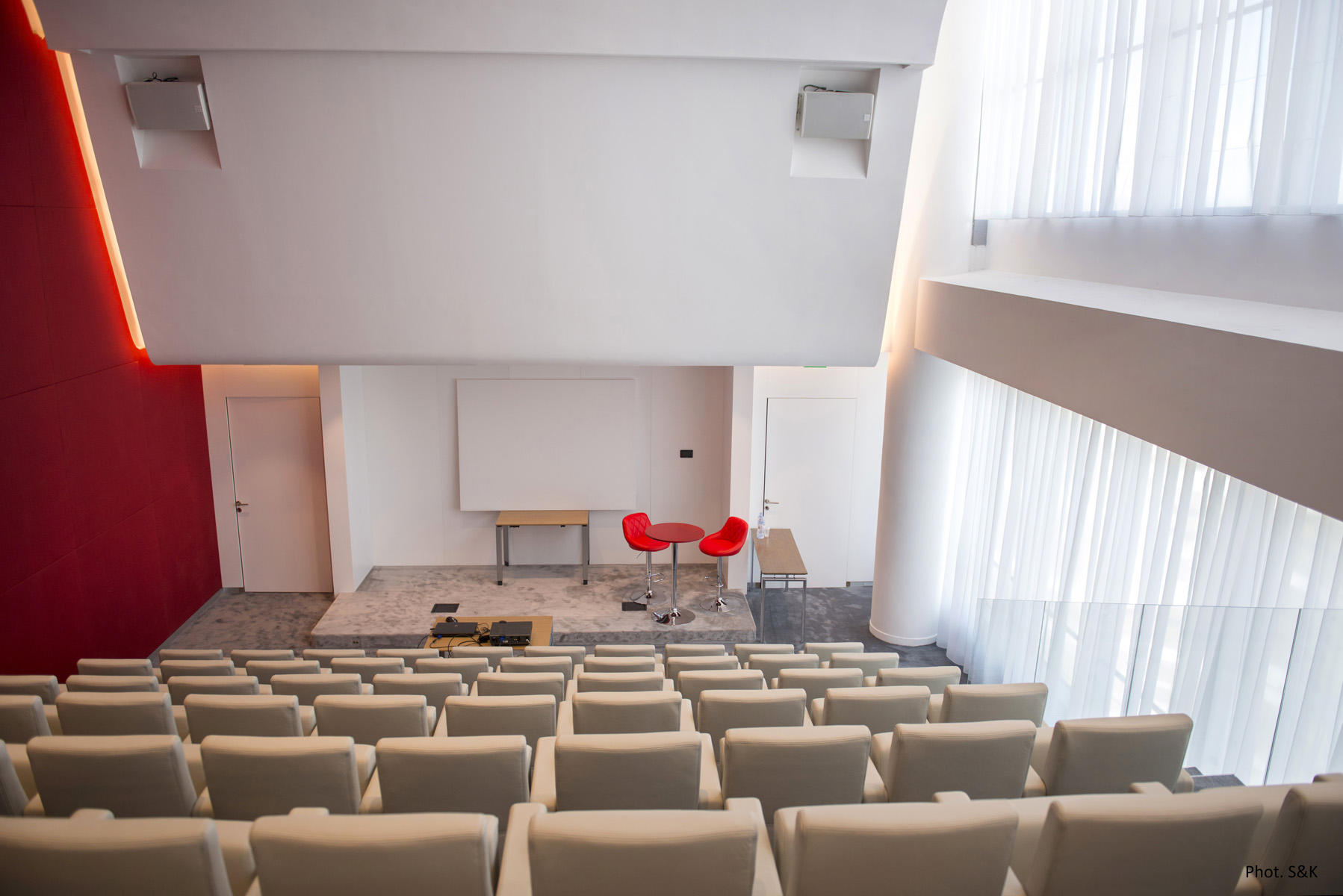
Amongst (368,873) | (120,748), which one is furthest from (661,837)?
(120,748)

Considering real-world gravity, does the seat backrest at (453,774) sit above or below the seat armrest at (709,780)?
above

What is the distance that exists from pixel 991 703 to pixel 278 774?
10.9 feet

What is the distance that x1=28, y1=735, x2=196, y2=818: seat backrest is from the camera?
314 centimetres

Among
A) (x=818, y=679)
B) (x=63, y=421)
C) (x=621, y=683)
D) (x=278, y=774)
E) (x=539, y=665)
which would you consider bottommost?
(x=539, y=665)

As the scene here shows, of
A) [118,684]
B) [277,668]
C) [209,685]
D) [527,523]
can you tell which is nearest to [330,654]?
[277,668]

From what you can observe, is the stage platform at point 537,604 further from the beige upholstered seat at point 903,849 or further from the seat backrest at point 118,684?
the beige upholstered seat at point 903,849

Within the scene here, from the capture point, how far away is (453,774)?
318 centimetres

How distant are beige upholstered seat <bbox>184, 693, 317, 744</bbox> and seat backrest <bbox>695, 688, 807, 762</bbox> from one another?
2.01m

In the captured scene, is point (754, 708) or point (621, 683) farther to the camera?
point (621, 683)

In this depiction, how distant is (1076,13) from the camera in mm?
5805

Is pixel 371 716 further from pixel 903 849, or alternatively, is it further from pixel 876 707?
pixel 903 849

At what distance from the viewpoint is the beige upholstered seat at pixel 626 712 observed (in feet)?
12.5

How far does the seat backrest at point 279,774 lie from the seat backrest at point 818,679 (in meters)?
2.58

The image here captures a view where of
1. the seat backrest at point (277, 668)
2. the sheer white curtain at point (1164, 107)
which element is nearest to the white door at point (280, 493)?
the seat backrest at point (277, 668)
